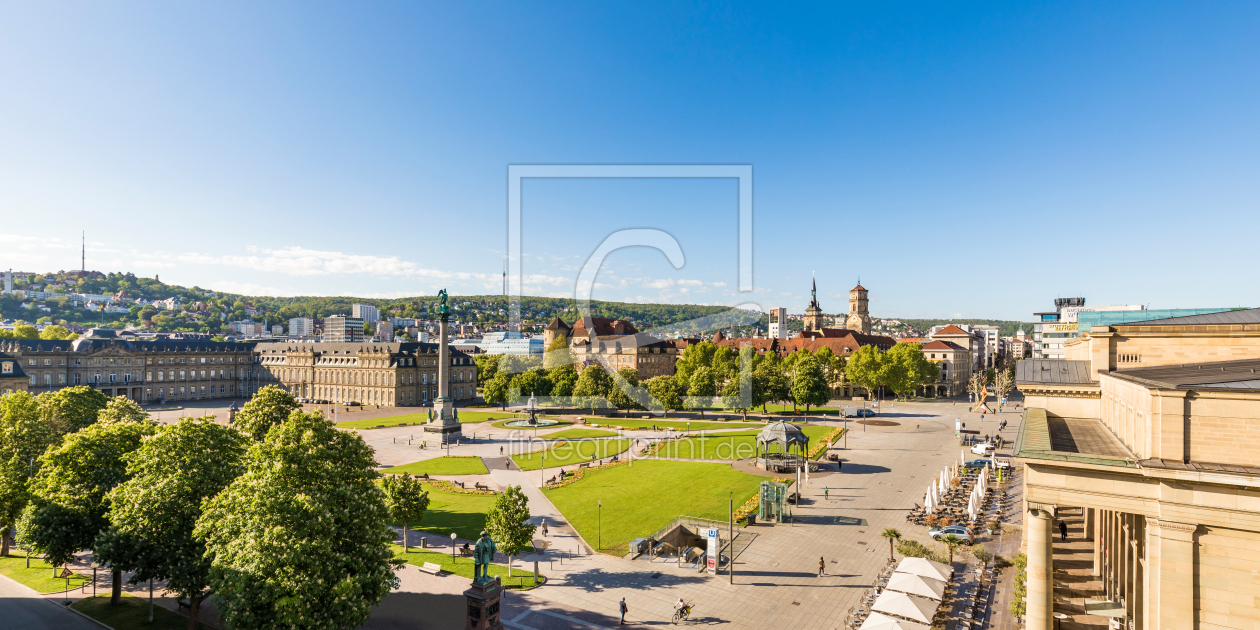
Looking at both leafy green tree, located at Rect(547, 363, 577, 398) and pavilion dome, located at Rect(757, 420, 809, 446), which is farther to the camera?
leafy green tree, located at Rect(547, 363, 577, 398)

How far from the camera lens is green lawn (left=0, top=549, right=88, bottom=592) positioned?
28953 millimetres

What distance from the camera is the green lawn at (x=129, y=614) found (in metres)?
25.1

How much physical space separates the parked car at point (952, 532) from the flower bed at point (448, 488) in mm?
31410

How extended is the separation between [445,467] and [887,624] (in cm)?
4394

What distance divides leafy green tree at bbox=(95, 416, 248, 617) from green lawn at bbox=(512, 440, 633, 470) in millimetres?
33210

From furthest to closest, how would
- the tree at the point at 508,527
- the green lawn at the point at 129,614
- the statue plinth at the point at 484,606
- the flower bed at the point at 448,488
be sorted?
the flower bed at the point at 448,488, the tree at the point at 508,527, the green lawn at the point at 129,614, the statue plinth at the point at 484,606

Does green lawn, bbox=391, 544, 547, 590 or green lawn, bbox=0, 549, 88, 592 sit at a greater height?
green lawn, bbox=391, 544, 547, 590

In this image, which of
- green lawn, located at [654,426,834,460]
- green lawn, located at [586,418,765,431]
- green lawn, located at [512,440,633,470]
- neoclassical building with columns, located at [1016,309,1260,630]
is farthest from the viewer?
green lawn, located at [586,418,765,431]

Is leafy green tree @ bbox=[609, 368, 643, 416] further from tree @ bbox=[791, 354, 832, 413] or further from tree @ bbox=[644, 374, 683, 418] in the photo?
tree @ bbox=[791, 354, 832, 413]

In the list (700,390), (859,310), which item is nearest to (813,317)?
(859,310)

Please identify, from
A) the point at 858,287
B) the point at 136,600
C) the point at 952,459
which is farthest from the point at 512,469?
the point at 858,287

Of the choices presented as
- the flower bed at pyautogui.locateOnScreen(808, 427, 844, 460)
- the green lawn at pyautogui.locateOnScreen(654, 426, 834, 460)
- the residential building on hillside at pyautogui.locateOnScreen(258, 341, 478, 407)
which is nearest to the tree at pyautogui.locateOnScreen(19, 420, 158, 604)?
the green lawn at pyautogui.locateOnScreen(654, 426, 834, 460)

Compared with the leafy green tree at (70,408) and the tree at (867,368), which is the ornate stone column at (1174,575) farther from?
the tree at (867,368)

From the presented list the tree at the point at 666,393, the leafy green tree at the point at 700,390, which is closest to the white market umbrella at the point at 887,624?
the tree at the point at 666,393
